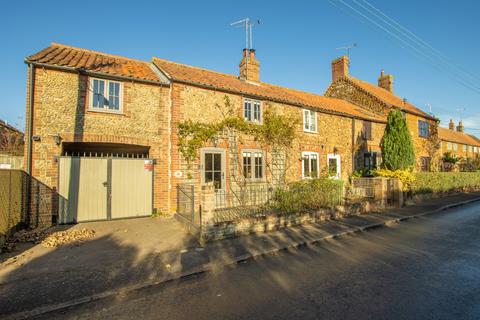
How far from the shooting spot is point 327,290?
4.36 meters

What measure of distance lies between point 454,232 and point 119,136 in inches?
471

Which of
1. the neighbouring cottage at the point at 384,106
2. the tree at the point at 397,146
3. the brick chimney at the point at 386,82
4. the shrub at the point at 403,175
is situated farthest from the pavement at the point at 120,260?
the brick chimney at the point at 386,82

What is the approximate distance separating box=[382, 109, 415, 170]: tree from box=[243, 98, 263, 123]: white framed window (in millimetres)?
8272

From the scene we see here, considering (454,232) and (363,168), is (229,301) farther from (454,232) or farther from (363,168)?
(363,168)

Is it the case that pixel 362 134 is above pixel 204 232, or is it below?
above

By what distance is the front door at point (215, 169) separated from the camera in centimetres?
1148

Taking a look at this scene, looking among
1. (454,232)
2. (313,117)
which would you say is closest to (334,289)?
(454,232)

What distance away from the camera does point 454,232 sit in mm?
8234

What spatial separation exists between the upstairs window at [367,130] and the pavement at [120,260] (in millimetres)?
11701

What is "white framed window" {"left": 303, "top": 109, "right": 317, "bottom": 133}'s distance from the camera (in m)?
15.6

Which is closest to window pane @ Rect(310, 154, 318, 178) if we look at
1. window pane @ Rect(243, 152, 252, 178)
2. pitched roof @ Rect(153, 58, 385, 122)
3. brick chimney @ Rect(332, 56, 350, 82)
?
pitched roof @ Rect(153, 58, 385, 122)

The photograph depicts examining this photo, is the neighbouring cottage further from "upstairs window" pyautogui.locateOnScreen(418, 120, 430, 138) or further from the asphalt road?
the asphalt road

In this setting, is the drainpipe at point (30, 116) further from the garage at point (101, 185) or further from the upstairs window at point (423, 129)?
the upstairs window at point (423, 129)

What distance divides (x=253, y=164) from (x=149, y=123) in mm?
5215
